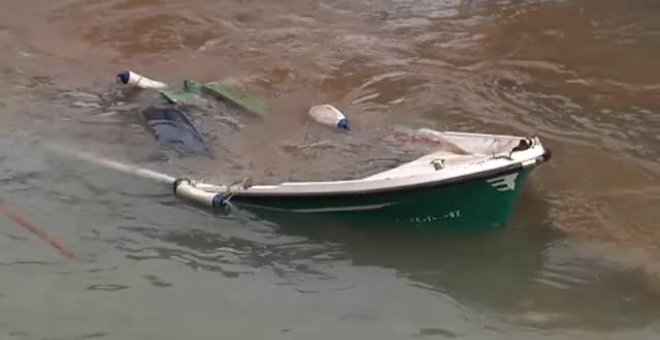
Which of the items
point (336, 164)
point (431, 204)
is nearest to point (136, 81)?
point (336, 164)

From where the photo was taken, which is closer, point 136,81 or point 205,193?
point 205,193

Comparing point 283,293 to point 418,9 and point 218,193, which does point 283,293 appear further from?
point 418,9

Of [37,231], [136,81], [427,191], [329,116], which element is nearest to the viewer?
[427,191]

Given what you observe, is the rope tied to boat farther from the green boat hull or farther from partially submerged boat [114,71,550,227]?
the green boat hull

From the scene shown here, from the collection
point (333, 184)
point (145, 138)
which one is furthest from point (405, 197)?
point (145, 138)

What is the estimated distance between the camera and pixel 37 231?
7.00 meters

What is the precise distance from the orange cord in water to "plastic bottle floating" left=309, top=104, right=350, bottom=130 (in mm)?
2518

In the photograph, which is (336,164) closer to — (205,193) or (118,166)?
(205,193)

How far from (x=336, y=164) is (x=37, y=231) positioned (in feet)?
7.21

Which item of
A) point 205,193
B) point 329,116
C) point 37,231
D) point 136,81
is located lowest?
point 37,231

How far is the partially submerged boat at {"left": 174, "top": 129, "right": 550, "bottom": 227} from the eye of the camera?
635cm

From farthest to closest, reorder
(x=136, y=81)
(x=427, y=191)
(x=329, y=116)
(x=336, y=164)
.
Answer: (x=136, y=81) < (x=329, y=116) < (x=336, y=164) < (x=427, y=191)

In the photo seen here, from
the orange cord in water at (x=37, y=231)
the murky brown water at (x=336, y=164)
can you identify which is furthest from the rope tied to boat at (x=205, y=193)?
the orange cord in water at (x=37, y=231)

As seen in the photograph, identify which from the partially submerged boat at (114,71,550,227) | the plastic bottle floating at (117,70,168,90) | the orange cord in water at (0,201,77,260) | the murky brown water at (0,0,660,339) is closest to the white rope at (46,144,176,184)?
the murky brown water at (0,0,660,339)
